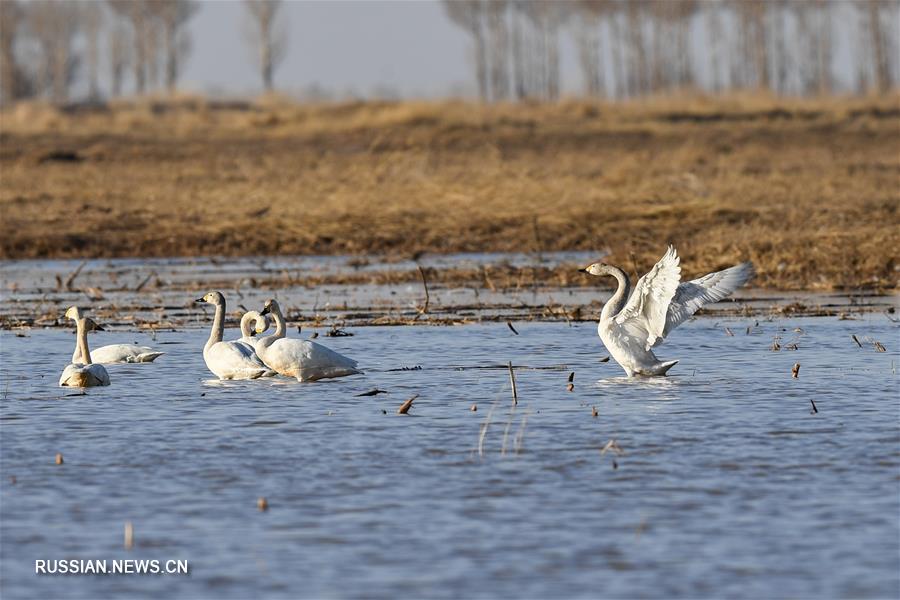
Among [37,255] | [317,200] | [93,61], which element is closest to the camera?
[37,255]

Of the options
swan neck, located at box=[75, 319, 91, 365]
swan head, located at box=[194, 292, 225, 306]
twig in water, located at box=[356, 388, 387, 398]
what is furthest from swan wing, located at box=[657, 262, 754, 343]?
swan neck, located at box=[75, 319, 91, 365]

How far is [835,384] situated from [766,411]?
46.5 inches

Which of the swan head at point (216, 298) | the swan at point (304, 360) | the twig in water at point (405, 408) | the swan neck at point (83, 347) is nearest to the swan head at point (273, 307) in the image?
the swan head at point (216, 298)

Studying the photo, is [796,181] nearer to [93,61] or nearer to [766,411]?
[766,411]

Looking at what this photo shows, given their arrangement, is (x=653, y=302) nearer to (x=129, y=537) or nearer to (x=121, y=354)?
(x=121, y=354)

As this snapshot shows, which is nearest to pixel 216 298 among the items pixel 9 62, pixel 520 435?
pixel 520 435

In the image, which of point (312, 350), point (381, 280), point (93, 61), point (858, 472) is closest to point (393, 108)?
point (381, 280)

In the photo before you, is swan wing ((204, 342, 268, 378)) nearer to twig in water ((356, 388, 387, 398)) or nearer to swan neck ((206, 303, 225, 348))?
swan neck ((206, 303, 225, 348))

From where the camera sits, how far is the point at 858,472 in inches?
294

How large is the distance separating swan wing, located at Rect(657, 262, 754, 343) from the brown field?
579cm

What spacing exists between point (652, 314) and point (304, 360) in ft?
7.57

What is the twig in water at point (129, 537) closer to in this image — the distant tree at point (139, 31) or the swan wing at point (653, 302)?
the swan wing at point (653, 302)

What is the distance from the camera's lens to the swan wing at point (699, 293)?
10.7m

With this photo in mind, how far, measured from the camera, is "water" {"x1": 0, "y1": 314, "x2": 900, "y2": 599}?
19.2ft
